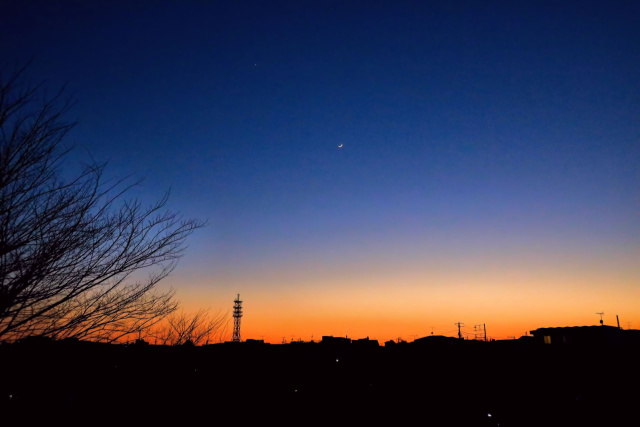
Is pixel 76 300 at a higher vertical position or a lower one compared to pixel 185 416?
higher

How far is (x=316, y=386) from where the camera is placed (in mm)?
37250

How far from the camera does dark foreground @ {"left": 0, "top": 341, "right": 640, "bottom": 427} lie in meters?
9.40

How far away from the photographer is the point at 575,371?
2911 cm

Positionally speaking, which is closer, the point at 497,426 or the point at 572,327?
the point at 497,426

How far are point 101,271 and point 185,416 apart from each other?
9633mm

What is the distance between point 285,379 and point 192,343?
27.7 meters

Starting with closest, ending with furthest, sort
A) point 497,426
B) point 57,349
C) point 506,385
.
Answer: point 57,349 → point 497,426 → point 506,385

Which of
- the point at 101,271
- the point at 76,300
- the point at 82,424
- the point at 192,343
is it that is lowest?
the point at 82,424

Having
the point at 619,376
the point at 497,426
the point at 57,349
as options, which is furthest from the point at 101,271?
the point at 619,376

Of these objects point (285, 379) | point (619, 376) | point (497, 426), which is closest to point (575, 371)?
point (619, 376)

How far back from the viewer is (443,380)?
33906 mm

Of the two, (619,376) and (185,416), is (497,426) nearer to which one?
(619,376)

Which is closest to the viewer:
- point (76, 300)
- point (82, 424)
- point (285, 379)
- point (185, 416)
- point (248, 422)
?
point (76, 300)

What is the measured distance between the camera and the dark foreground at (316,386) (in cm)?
940
